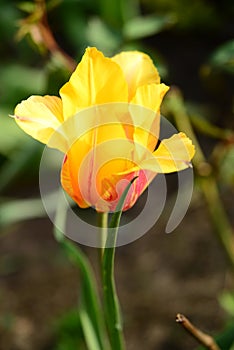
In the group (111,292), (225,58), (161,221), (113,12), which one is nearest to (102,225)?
(111,292)

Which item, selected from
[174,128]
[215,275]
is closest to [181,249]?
[215,275]

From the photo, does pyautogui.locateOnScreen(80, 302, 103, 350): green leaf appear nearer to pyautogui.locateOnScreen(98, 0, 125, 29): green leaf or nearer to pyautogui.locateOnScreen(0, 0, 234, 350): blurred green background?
pyautogui.locateOnScreen(0, 0, 234, 350): blurred green background

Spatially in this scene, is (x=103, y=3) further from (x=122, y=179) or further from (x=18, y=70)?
(x=122, y=179)

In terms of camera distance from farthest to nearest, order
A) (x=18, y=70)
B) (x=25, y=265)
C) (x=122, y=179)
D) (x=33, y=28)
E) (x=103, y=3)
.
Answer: (x=18, y=70), (x=25, y=265), (x=103, y=3), (x=33, y=28), (x=122, y=179)

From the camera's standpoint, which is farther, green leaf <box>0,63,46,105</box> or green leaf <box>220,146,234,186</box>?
green leaf <box>0,63,46,105</box>

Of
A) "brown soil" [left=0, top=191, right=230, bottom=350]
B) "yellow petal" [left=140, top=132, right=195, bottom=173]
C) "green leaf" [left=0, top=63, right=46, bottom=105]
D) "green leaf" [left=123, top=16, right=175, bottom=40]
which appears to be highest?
"yellow petal" [left=140, top=132, right=195, bottom=173]

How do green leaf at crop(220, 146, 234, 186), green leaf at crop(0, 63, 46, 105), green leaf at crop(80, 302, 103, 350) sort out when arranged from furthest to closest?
green leaf at crop(0, 63, 46, 105) < green leaf at crop(220, 146, 234, 186) < green leaf at crop(80, 302, 103, 350)

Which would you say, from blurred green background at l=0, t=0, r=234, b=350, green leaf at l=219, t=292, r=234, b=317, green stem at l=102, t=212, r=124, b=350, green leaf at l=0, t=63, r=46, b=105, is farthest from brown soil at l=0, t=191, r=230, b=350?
green stem at l=102, t=212, r=124, b=350
